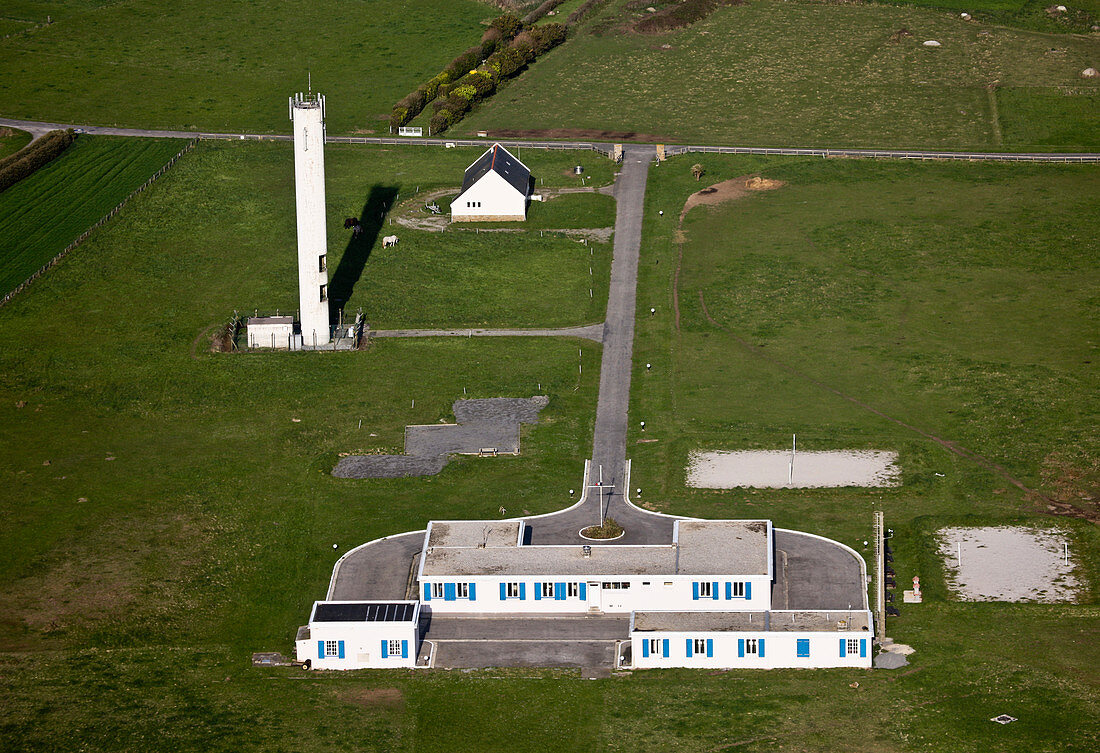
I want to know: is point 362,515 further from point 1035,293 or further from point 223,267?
point 1035,293

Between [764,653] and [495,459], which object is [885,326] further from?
[764,653]

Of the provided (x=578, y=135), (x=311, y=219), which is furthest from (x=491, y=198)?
(x=311, y=219)

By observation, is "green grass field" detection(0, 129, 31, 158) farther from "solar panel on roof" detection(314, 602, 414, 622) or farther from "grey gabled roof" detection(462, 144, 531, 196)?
"solar panel on roof" detection(314, 602, 414, 622)

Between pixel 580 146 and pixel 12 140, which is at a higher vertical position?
pixel 580 146

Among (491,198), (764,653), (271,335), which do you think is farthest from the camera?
(491,198)

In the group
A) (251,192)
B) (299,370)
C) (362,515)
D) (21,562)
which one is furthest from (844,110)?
(21,562)

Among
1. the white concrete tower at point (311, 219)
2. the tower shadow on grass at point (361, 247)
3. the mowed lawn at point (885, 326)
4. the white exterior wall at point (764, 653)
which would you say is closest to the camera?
the white exterior wall at point (764, 653)

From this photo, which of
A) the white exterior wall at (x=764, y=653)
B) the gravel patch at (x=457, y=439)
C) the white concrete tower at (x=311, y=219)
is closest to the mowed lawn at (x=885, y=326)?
the gravel patch at (x=457, y=439)

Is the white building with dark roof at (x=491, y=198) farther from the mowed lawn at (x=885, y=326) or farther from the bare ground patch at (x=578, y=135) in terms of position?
the bare ground patch at (x=578, y=135)
